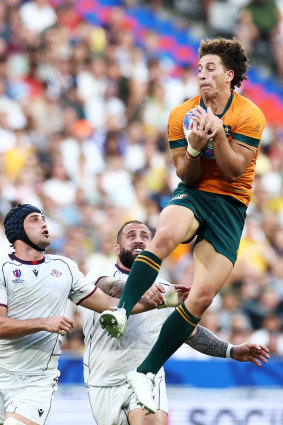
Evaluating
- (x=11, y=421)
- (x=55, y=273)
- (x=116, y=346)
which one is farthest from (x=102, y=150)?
(x=11, y=421)

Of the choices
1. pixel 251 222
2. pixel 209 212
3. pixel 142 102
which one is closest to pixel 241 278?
pixel 251 222

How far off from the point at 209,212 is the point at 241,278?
5.03 metres

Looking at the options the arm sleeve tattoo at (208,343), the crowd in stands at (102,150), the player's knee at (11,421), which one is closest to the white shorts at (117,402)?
the arm sleeve tattoo at (208,343)

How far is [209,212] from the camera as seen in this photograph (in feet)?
18.4

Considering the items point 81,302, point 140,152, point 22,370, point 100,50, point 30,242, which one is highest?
point 100,50

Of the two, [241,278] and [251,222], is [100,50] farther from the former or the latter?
[241,278]

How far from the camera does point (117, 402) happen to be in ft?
21.2

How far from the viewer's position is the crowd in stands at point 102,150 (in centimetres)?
995

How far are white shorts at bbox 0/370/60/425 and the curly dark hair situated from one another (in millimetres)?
2504

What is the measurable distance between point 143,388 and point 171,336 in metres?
0.39

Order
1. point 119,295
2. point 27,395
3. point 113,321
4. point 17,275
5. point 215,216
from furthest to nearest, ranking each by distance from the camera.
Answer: point 119,295, point 17,275, point 27,395, point 215,216, point 113,321

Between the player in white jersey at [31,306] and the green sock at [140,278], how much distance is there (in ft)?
2.11

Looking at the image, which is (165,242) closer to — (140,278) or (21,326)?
(140,278)

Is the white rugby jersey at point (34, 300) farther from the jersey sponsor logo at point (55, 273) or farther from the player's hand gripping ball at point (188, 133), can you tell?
the player's hand gripping ball at point (188, 133)
